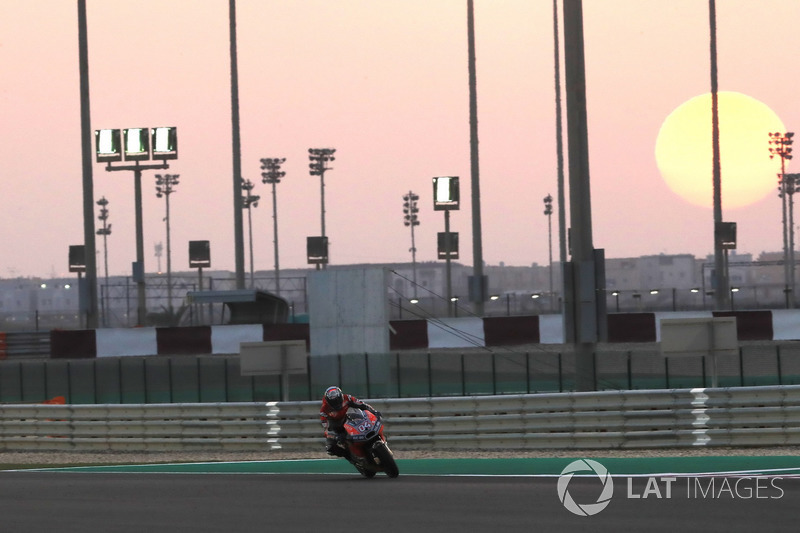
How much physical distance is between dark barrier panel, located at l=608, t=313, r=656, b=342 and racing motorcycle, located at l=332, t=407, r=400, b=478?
16.0 meters

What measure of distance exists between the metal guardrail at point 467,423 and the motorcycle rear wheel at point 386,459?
15.7 ft

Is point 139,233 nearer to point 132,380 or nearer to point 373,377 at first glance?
point 132,380

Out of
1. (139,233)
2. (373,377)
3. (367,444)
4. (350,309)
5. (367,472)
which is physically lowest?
(367,472)

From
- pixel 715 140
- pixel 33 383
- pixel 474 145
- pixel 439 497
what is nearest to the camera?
Result: pixel 439 497

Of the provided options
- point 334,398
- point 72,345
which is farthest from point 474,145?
point 334,398

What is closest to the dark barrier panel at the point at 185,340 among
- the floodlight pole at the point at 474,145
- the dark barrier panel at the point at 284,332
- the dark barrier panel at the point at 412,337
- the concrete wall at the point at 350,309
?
the dark barrier panel at the point at 284,332

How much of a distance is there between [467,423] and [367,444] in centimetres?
536

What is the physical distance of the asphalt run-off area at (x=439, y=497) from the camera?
12070 mm

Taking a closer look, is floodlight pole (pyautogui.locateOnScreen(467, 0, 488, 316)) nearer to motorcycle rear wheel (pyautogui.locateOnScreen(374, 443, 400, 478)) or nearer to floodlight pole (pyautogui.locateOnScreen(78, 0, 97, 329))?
floodlight pole (pyautogui.locateOnScreen(78, 0, 97, 329))

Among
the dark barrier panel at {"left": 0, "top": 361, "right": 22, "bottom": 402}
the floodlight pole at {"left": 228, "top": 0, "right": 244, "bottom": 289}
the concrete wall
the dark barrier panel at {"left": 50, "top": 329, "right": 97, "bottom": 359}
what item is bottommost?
the dark barrier panel at {"left": 0, "top": 361, "right": 22, "bottom": 402}

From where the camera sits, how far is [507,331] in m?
32.3

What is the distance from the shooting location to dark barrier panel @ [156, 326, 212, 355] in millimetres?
33344

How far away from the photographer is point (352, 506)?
A: 45.3ft

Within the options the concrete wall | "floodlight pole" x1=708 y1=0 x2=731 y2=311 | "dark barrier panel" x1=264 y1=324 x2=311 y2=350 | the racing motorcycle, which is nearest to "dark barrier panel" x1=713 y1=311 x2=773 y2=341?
"dark barrier panel" x1=264 y1=324 x2=311 y2=350
